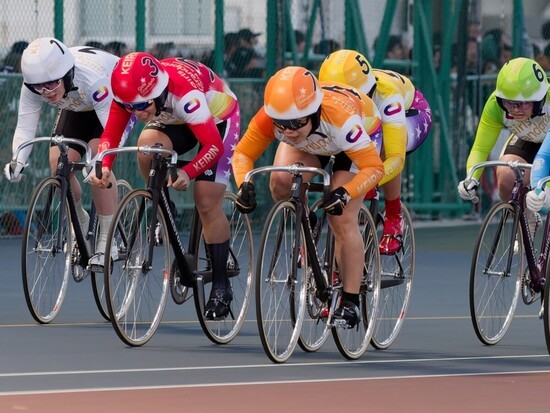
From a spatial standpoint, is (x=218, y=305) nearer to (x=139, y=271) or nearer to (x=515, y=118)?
(x=139, y=271)

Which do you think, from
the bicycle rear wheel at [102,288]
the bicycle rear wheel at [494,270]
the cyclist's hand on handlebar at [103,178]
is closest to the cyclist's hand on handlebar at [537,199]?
the bicycle rear wheel at [494,270]

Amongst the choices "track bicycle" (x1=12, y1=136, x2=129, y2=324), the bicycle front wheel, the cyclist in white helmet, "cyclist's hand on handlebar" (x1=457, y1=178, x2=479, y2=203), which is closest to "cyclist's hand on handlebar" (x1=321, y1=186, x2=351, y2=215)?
the bicycle front wheel

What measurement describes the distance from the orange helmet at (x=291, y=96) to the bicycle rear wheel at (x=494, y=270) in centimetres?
172

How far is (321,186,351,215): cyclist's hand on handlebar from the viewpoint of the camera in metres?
8.91

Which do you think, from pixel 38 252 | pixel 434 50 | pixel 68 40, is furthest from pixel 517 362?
pixel 434 50

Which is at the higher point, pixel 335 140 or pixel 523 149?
pixel 335 140

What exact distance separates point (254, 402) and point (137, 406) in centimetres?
56

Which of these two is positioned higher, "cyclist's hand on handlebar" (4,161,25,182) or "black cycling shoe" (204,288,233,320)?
"cyclist's hand on handlebar" (4,161,25,182)

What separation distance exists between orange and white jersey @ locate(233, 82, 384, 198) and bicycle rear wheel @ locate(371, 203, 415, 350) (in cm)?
130

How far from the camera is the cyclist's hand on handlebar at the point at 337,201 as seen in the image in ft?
29.2

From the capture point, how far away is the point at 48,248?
1069 cm

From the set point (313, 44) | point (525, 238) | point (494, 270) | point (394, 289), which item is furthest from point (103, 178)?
point (313, 44)

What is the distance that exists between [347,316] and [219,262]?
3.58 feet

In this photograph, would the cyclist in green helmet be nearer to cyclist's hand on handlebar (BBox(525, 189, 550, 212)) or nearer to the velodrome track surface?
cyclist's hand on handlebar (BBox(525, 189, 550, 212))
